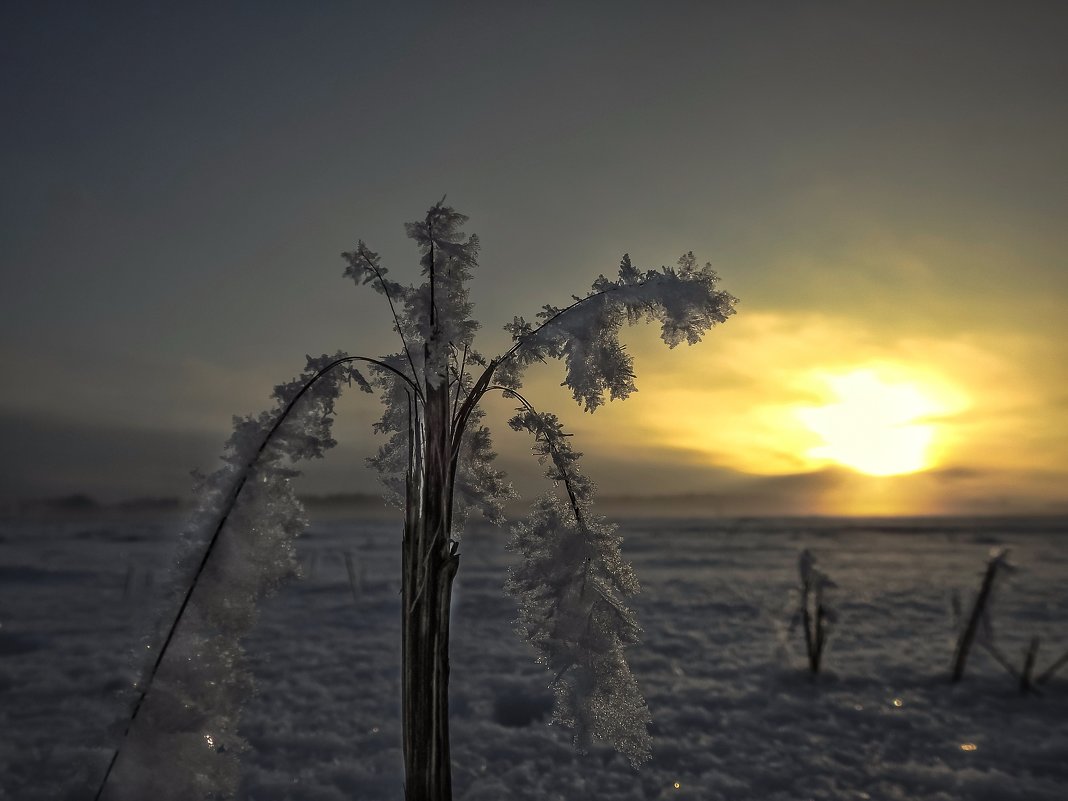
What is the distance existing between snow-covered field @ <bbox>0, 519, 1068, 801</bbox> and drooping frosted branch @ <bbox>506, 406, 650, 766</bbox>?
0.98 m

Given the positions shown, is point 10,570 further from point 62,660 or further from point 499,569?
point 499,569

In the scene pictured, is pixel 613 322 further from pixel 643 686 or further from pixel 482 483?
pixel 643 686

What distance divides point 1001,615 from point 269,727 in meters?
10.8

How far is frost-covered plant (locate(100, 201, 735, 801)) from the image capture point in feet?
5.36

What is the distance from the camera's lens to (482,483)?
1927mm

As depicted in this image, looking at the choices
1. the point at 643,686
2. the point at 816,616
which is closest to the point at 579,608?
the point at 643,686

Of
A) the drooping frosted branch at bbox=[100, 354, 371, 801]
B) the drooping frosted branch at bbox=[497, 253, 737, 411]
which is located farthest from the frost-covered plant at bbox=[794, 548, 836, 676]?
the drooping frosted branch at bbox=[100, 354, 371, 801]

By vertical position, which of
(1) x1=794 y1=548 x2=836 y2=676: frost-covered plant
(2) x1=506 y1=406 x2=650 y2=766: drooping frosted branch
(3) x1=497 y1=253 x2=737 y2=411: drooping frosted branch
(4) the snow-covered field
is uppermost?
(3) x1=497 y1=253 x2=737 y2=411: drooping frosted branch

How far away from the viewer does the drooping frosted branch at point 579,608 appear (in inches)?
72.1

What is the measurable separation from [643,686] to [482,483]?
468cm

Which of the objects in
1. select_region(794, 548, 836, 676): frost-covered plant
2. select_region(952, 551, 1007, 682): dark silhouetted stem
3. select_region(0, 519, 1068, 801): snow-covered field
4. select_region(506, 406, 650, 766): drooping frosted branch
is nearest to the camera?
select_region(506, 406, 650, 766): drooping frosted branch

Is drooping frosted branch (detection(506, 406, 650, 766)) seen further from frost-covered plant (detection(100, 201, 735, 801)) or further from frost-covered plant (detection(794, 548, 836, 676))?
frost-covered plant (detection(794, 548, 836, 676))

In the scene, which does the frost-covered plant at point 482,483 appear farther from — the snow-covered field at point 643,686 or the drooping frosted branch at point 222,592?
the snow-covered field at point 643,686

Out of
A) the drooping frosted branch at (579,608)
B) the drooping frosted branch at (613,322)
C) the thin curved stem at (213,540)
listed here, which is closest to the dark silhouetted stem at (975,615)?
the drooping frosted branch at (579,608)
